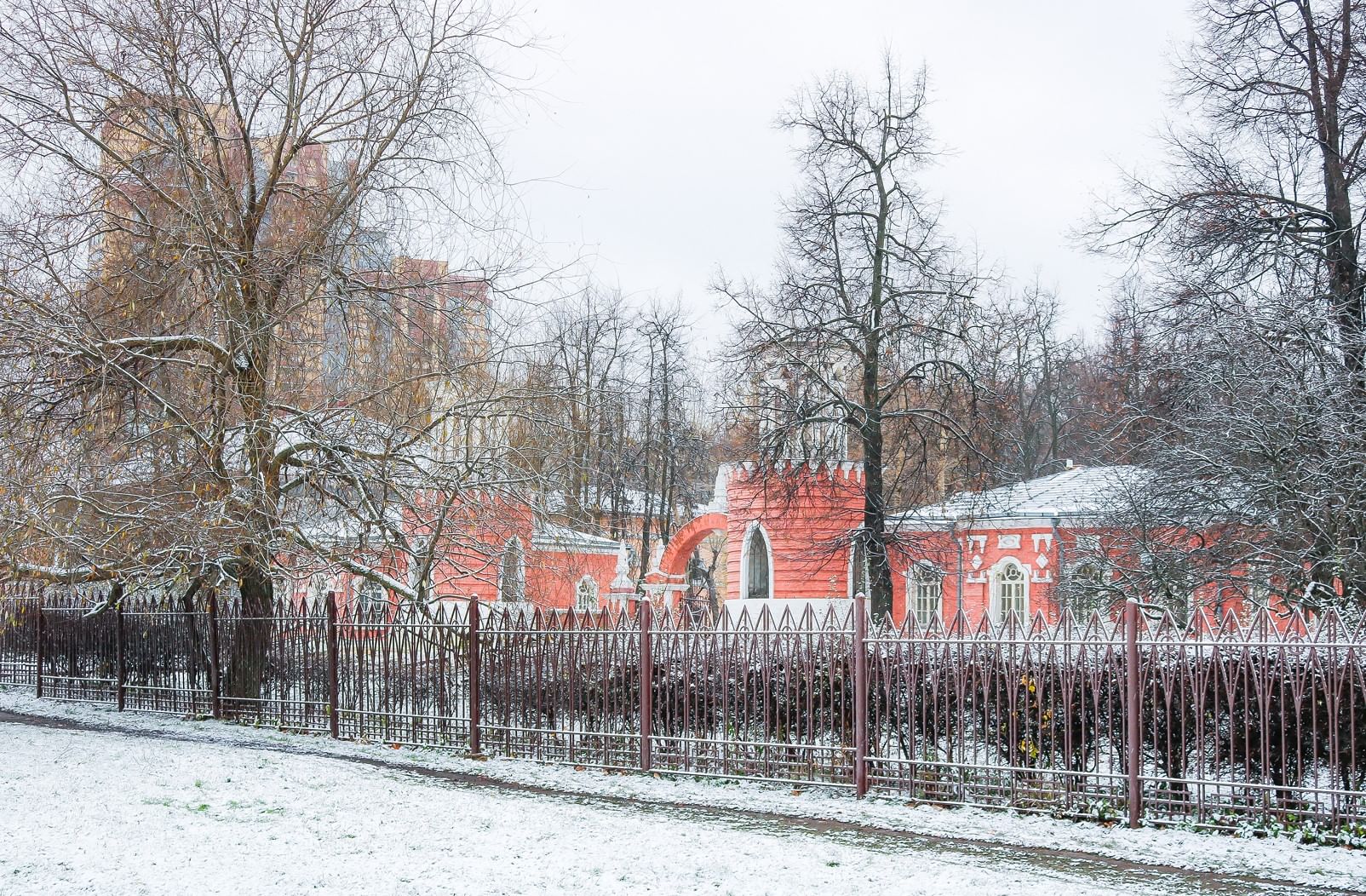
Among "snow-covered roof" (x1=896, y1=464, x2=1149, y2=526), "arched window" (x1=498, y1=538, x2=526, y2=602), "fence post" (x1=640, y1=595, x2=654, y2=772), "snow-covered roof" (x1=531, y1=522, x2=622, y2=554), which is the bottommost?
"fence post" (x1=640, y1=595, x2=654, y2=772)

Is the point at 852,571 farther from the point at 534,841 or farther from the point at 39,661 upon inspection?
the point at 534,841

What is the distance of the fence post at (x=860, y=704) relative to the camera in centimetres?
1155

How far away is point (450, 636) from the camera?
14641mm

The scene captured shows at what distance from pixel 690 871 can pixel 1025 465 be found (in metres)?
40.4

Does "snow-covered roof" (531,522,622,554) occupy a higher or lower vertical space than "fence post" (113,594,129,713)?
higher

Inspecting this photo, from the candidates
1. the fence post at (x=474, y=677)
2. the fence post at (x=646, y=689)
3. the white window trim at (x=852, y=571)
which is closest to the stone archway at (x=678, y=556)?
the white window trim at (x=852, y=571)

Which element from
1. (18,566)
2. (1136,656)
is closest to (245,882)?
(1136,656)

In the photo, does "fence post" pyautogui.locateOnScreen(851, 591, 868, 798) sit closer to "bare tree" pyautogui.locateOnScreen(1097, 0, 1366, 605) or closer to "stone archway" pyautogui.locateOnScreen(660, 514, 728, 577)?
"bare tree" pyautogui.locateOnScreen(1097, 0, 1366, 605)

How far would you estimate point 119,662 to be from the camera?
63.0 ft

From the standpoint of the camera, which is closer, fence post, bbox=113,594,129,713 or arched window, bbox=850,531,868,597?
fence post, bbox=113,594,129,713

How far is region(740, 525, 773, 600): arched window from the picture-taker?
3247 cm

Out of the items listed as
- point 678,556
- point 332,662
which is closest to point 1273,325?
point 332,662

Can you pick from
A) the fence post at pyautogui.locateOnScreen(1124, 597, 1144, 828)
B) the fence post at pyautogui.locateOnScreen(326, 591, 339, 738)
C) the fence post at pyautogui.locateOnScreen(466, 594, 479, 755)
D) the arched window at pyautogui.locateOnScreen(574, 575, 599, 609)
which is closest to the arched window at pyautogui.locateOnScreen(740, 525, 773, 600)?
the arched window at pyautogui.locateOnScreen(574, 575, 599, 609)

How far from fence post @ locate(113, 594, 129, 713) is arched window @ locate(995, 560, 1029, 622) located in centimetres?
2138
